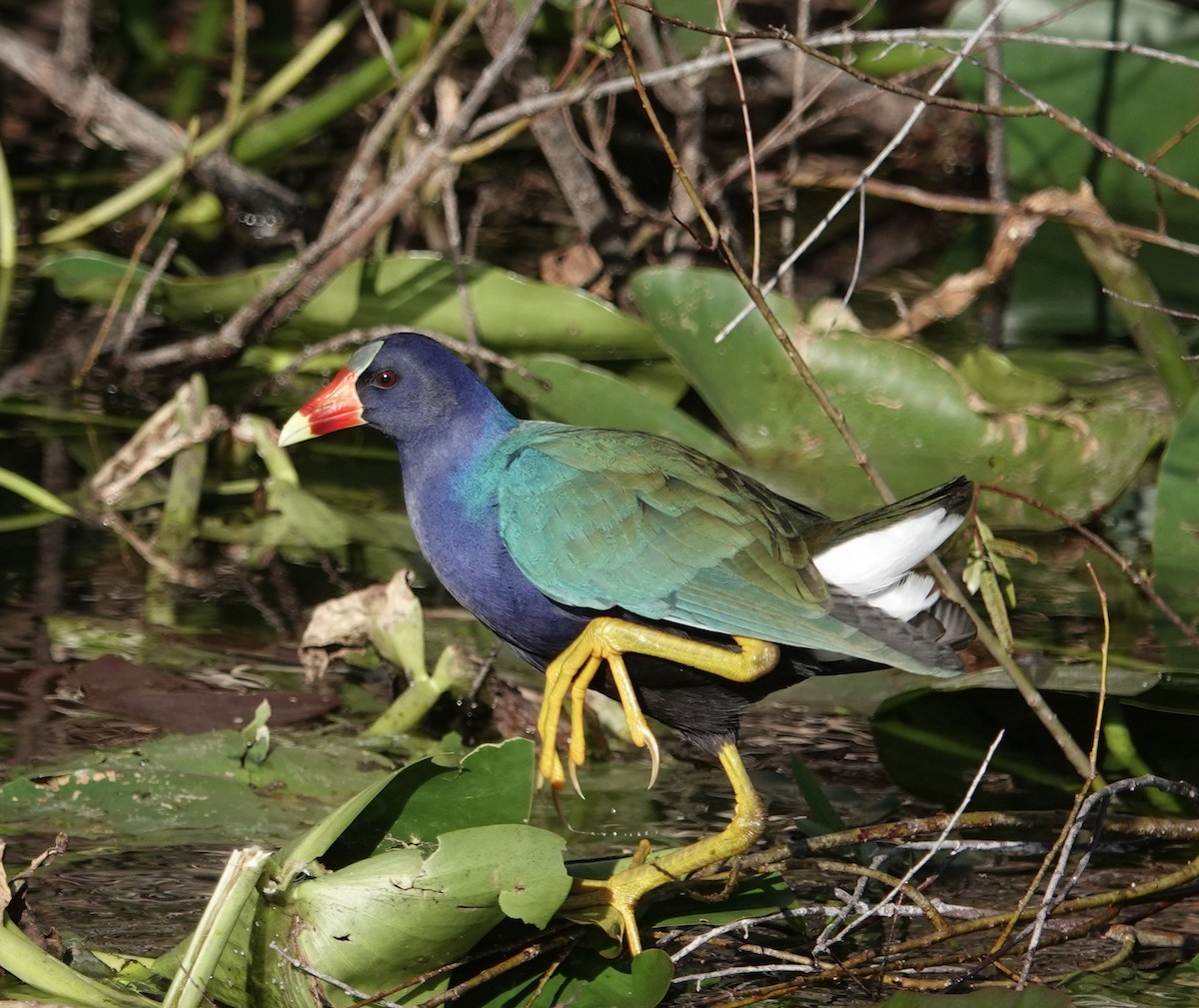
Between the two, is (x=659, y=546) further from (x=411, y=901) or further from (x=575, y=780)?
(x=411, y=901)

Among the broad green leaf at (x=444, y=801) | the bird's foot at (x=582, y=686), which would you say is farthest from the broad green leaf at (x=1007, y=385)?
the broad green leaf at (x=444, y=801)

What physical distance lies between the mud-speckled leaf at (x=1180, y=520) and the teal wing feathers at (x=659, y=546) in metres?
0.86

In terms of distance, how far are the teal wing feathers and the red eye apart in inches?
11.5

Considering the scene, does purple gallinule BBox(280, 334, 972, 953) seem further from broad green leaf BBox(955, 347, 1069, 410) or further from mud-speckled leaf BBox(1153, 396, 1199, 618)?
broad green leaf BBox(955, 347, 1069, 410)

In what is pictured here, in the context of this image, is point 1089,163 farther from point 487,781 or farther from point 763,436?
point 487,781

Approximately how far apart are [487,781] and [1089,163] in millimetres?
2362

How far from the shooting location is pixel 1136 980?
2.08 meters

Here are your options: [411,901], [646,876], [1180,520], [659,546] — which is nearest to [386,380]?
[659,546]

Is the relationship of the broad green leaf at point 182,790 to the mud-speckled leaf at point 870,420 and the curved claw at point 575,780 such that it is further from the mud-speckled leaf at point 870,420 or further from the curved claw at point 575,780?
the mud-speckled leaf at point 870,420

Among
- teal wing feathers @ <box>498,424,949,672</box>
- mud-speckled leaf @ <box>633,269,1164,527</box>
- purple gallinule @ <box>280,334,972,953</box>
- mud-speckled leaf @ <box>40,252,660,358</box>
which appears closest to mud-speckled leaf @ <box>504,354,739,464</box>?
mud-speckled leaf @ <box>633,269,1164,527</box>

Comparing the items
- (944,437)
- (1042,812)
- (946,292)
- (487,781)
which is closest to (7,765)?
(487,781)

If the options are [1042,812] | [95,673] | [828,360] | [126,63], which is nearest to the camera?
[1042,812]

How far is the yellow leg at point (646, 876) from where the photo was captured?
6.50 feet

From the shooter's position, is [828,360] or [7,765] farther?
[828,360]
